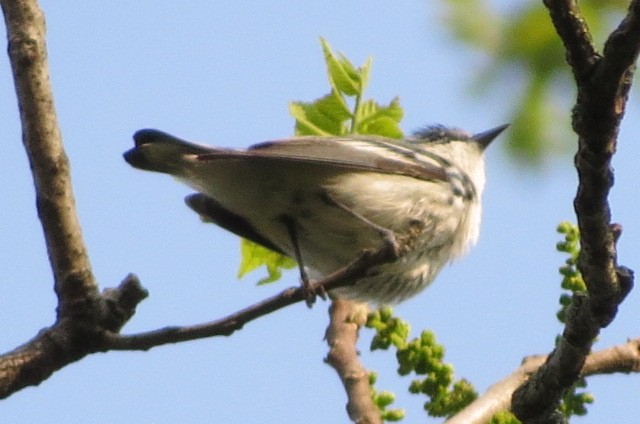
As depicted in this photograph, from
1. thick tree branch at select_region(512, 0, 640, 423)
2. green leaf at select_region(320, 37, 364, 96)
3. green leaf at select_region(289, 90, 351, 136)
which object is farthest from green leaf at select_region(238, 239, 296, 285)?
thick tree branch at select_region(512, 0, 640, 423)

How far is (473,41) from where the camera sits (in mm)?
2326

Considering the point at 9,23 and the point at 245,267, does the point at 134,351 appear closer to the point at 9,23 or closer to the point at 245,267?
the point at 9,23

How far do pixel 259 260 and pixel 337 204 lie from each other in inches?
17.4

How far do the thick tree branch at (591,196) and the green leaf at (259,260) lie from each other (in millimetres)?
1456

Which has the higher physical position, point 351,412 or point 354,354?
point 354,354

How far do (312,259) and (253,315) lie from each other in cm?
210

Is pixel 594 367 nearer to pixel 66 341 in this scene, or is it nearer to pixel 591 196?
pixel 591 196

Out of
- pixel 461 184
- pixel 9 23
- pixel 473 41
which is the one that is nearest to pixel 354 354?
pixel 473 41

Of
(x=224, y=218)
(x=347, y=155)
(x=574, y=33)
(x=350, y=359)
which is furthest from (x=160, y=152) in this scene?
(x=574, y=33)

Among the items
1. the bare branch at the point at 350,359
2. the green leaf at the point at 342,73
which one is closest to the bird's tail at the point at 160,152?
the green leaf at the point at 342,73

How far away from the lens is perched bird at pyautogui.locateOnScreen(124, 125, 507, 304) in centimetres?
415

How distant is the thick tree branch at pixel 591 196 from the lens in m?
1.93

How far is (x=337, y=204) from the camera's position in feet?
14.0

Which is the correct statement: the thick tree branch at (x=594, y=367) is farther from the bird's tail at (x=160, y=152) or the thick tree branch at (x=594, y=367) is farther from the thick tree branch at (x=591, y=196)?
the bird's tail at (x=160, y=152)
